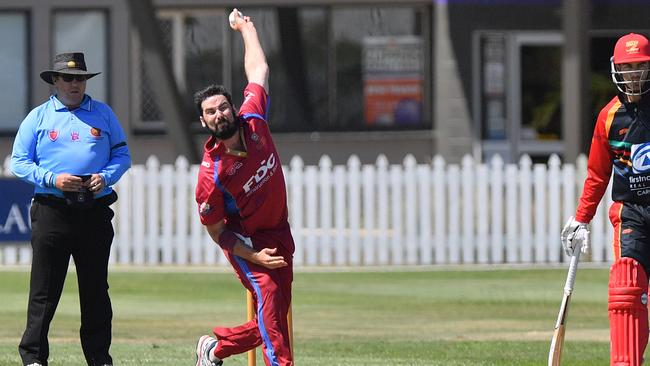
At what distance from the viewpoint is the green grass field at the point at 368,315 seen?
1088 centimetres

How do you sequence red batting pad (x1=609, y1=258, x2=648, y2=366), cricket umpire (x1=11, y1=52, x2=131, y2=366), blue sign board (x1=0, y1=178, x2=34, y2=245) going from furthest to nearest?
blue sign board (x1=0, y1=178, x2=34, y2=245) → cricket umpire (x1=11, y1=52, x2=131, y2=366) → red batting pad (x1=609, y1=258, x2=648, y2=366)

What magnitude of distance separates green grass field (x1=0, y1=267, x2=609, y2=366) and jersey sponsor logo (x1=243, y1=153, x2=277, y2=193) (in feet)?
8.31

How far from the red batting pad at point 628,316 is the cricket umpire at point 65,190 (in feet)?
10.0

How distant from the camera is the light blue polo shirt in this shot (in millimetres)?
8953

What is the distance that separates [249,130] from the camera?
7871mm

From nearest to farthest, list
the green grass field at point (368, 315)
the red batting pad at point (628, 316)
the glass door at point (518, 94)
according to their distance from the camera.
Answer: the red batting pad at point (628, 316), the green grass field at point (368, 315), the glass door at point (518, 94)

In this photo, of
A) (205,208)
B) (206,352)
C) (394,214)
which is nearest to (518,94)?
(394,214)

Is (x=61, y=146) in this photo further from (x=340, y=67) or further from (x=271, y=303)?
(x=340, y=67)

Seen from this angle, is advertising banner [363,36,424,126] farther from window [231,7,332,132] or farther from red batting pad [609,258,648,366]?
red batting pad [609,258,648,366]

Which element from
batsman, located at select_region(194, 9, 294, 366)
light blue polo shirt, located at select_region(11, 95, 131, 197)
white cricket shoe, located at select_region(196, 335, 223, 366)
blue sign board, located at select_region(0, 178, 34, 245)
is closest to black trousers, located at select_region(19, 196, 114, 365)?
light blue polo shirt, located at select_region(11, 95, 131, 197)

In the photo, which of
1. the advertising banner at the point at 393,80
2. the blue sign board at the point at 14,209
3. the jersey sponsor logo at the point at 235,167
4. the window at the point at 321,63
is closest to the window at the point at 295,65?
the window at the point at 321,63

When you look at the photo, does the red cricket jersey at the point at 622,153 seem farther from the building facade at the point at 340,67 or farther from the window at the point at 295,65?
the window at the point at 295,65

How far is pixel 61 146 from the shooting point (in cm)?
899

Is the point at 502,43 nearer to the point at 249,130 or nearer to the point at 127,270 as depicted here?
the point at 127,270
